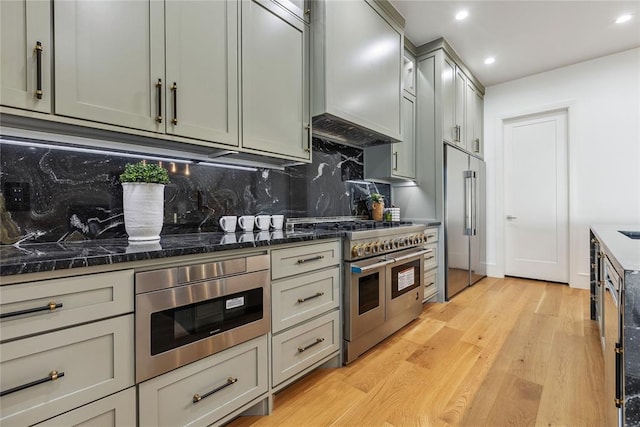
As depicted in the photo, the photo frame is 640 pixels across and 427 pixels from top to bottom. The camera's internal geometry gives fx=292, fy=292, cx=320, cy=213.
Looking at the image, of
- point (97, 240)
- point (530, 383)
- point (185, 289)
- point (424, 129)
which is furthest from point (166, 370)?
point (424, 129)

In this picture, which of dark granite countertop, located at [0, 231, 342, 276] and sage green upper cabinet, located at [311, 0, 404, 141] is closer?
dark granite countertop, located at [0, 231, 342, 276]

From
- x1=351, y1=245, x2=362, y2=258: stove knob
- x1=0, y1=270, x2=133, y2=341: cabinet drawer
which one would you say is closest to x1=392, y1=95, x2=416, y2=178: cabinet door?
x1=351, y1=245, x2=362, y2=258: stove knob

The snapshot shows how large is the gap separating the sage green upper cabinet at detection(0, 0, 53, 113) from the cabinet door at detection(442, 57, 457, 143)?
10.9 feet

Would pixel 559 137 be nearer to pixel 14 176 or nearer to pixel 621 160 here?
pixel 621 160

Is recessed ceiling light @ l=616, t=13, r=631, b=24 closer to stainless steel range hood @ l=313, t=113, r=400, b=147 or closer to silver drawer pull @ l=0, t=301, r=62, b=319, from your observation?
stainless steel range hood @ l=313, t=113, r=400, b=147

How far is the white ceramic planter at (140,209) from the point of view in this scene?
1.39 m

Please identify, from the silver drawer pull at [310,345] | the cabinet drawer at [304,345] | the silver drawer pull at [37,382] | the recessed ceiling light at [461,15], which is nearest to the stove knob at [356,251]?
the cabinet drawer at [304,345]

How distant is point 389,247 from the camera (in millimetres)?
2340

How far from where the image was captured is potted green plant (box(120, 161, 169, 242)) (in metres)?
1.38

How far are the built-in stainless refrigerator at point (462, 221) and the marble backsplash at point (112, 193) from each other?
146cm

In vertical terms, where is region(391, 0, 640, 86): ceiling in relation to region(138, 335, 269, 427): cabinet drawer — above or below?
above

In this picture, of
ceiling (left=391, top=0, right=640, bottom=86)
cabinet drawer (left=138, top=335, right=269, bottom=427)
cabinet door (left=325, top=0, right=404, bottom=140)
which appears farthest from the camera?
ceiling (left=391, top=0, right=640, bottom=86)

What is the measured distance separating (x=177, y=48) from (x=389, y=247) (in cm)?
189

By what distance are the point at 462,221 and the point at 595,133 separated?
211 cm
